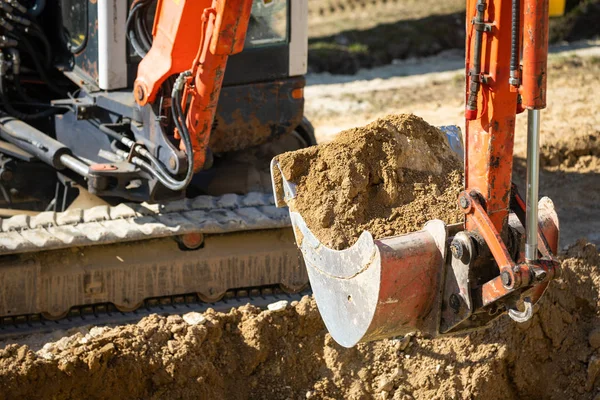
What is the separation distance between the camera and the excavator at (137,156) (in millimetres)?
5668

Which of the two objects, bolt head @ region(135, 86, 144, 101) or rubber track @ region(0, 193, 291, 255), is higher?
bolt head @ region(135, 86, 144, 101)

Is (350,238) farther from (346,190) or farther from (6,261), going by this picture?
(6,261)

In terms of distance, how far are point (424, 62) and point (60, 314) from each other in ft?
26.2

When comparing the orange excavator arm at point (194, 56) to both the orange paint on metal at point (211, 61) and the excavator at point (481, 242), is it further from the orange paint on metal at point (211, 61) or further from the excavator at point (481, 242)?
the excavator at point (481, 242)

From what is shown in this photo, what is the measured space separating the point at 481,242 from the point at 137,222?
2.54 m

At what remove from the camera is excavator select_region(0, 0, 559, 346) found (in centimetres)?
550

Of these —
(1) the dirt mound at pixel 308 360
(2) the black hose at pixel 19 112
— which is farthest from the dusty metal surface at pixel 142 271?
(2) the black hose at pixel 19 112

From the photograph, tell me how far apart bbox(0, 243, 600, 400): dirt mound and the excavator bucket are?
826 mm

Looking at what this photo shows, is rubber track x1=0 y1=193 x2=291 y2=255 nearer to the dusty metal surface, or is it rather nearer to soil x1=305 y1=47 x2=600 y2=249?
the dusty metal surface

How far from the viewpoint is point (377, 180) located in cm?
470

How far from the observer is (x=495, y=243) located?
3.90 metres

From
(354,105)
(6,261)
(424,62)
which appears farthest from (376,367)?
(424,62)

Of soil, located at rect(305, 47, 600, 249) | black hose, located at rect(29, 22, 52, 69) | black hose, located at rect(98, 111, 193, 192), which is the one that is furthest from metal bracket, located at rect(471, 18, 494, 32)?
soil, located at rect(305, 47, 600, 249)

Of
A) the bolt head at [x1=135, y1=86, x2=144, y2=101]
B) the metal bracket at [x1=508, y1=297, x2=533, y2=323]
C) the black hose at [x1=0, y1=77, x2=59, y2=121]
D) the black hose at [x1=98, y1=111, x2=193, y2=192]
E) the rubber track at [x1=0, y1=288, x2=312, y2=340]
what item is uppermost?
the bolt head at [x1=135, y1=86, x2=144, y2=101]
